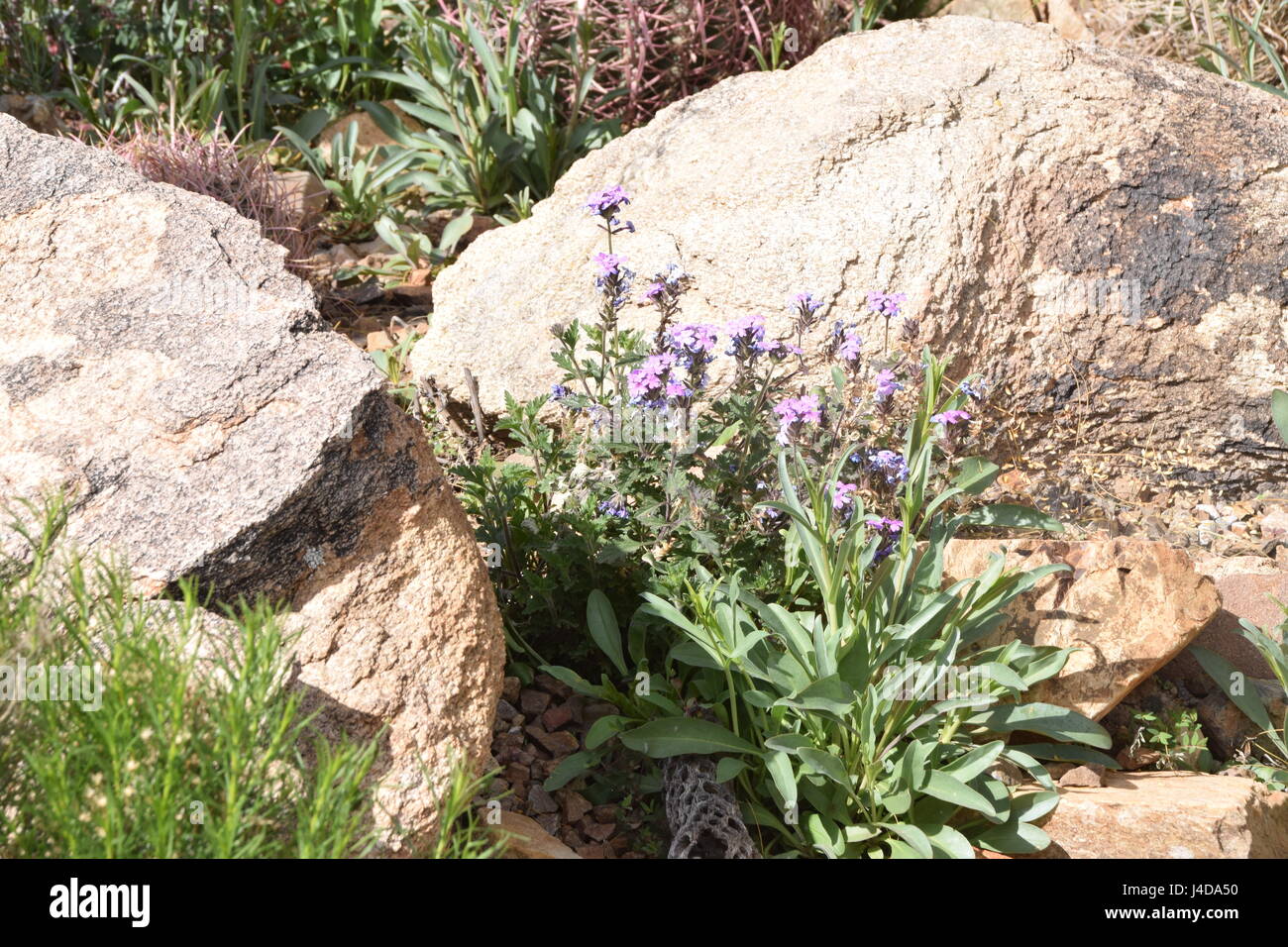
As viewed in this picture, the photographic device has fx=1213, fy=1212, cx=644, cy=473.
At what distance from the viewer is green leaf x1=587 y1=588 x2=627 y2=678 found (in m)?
2.99

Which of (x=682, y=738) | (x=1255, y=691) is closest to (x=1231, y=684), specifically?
(x=1255, y=691)

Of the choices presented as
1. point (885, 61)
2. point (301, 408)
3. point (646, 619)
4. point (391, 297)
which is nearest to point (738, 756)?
point (646, 619)

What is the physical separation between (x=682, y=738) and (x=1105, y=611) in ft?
3.95

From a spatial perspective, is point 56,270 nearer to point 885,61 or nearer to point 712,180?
point 712,180

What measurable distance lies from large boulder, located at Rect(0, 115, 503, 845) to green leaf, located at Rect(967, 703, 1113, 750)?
1149 mm

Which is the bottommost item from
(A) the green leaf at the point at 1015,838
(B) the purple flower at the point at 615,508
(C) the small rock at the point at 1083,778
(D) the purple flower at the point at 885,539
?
(C) the small rock at the point at 1083,778

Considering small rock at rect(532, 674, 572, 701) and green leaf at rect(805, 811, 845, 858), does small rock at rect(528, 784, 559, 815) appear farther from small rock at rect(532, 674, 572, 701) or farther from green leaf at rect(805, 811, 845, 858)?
green leaf at rect(805, 811, 845, 858)

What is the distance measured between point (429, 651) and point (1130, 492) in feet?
8.45

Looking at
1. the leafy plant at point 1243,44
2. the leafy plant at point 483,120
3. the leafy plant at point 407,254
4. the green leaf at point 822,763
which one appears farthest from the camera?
the leafy plant at point 1243,44

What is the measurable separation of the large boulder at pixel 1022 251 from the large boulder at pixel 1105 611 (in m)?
0.91

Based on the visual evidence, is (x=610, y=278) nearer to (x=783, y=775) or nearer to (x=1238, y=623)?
(x=783, y=775)

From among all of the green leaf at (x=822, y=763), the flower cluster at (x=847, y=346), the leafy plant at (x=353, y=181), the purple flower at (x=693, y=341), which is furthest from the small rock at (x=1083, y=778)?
the leafy plant at (x=353, y=181)

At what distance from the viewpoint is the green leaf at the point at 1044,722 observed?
2797 mm

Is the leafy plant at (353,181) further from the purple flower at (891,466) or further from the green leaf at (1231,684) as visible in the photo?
the green leaf at (1231,684)
